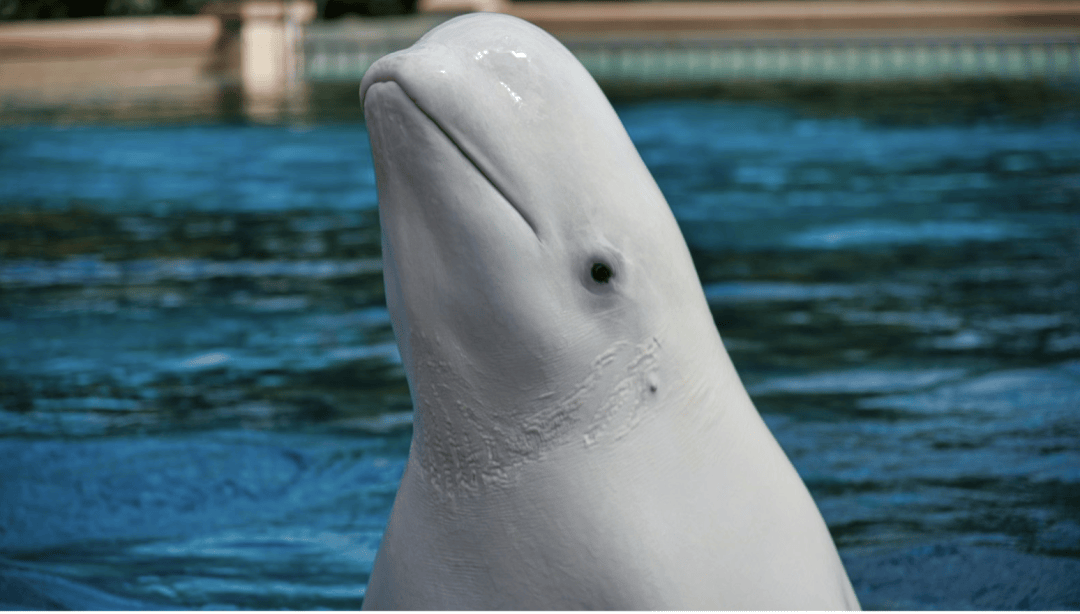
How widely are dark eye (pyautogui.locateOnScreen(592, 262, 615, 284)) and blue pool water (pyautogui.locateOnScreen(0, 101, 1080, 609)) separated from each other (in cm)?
192

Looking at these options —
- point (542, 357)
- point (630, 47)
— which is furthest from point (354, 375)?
point (630, 47)

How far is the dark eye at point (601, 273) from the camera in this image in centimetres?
218

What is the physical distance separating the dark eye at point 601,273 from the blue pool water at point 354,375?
6.30ft

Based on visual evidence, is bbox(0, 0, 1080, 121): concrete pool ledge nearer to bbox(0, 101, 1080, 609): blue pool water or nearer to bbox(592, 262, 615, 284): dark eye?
bbox(0, 101, 1080, 609): blue pool water

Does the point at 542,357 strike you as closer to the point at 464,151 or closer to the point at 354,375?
the point at 464,151

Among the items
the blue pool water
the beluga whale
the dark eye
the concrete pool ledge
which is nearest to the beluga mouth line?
the beluga whale

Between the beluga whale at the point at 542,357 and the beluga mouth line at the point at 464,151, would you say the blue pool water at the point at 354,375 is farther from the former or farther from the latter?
the beluga mouth line at the point at 464,151

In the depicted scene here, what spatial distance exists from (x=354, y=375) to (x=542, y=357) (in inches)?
160

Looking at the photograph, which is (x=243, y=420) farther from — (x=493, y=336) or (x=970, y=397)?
(x=493, y=336)

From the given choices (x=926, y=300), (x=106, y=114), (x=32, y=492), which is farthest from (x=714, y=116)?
(x=32, y=492)

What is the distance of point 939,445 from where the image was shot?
5230 millimetres

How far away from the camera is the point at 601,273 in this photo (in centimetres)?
218

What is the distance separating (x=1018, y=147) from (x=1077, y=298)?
22.0 ft

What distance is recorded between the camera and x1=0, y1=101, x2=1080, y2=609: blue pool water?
418 cm
